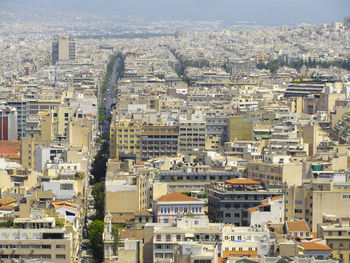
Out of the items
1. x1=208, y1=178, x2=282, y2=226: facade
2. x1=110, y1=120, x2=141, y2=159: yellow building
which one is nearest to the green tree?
x1=110, y1=120, x2=141, y2=159: yellow building

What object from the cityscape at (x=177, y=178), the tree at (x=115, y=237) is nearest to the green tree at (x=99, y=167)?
the cityscape at (x=177, y=178)

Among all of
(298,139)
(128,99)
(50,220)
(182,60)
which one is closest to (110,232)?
(50,220)

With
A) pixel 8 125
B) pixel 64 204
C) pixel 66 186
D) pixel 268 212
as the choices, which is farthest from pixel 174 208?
pixel 8 125

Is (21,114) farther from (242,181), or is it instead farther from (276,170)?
(242,181)

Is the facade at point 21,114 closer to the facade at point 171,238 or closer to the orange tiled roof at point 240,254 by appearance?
the facade at point 171,238

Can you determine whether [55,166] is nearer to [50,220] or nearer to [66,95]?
[50,220]

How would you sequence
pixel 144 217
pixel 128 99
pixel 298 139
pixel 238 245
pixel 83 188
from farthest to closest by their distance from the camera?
1. pixel 128 99
2. pixel 298 139
3. pixel 83 188
4. pixel 144 217
5. pixel 238 245
